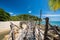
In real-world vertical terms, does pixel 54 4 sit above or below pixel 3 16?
below

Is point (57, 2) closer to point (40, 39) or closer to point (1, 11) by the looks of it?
point (40, 39)

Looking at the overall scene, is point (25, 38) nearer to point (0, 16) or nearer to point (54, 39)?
point (54, 39)

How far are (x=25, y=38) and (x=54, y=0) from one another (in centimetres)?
175

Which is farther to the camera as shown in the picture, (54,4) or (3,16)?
(3,16)

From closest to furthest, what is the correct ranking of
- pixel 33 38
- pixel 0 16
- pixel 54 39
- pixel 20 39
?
1. pixel 20 39
2. pixel 33 38
3. pixel 54 39
4. pixel 0 16

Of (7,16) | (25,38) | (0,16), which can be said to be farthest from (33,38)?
(7,16)

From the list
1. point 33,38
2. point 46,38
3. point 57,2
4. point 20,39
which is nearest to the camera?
point 46,38

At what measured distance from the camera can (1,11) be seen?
2591 cm

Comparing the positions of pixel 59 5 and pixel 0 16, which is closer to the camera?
pixel 59 5

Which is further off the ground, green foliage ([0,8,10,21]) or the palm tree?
green foliage ([0,8,10,21])

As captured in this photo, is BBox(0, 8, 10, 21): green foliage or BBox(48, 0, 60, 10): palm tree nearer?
BBox(48, 0, 60, 10): palm tree

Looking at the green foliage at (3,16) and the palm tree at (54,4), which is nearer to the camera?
the palm tree at (54,4)

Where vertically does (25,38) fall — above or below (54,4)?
below

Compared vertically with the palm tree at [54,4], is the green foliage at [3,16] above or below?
above
